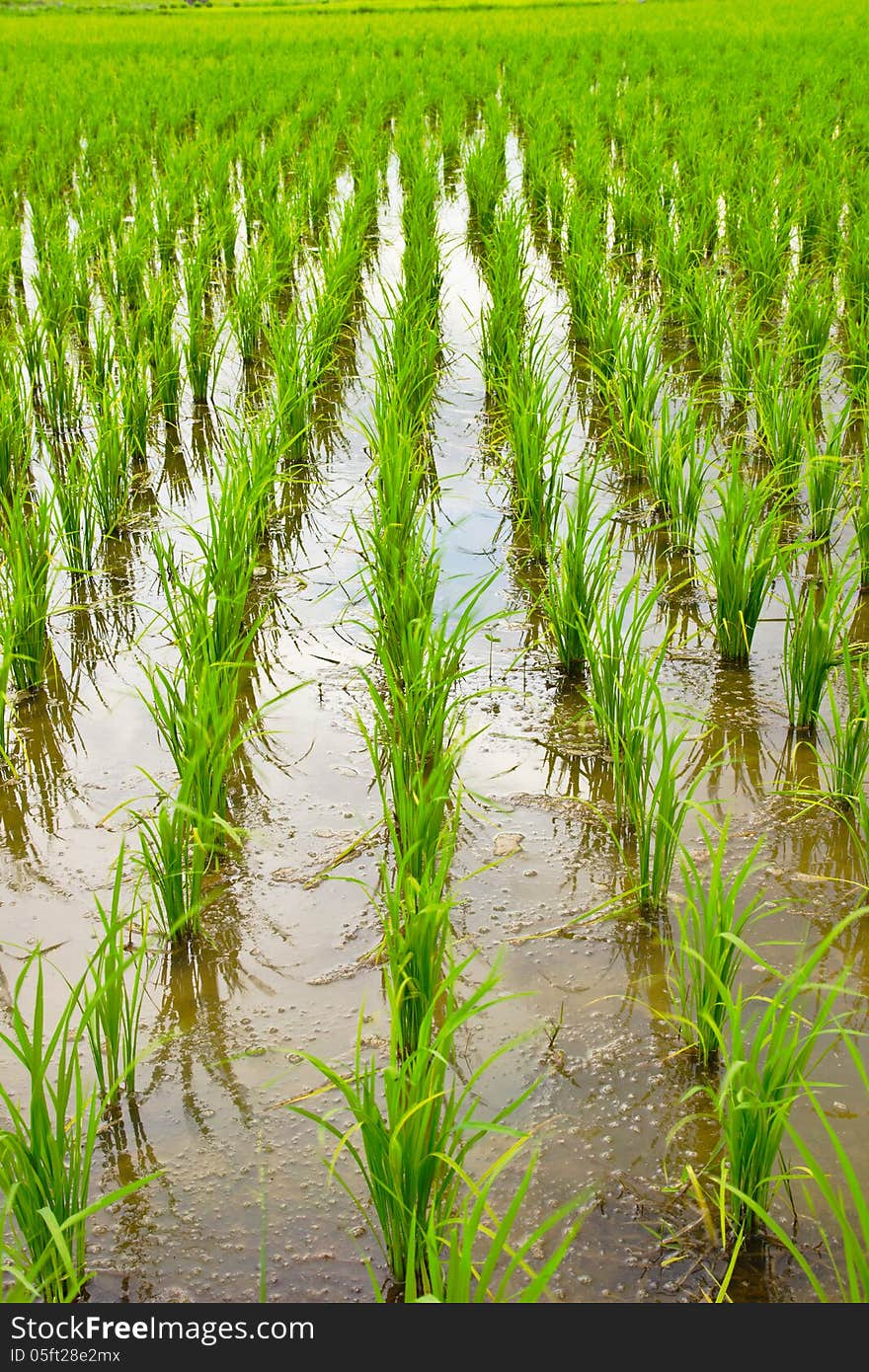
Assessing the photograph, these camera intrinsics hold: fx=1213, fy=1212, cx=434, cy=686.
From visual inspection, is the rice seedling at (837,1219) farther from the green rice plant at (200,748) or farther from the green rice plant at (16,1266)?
the green rice plant at (200,748)

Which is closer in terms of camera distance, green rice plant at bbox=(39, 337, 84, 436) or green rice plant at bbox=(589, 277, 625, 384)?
green rice plant at bbox=(589, 277, 625, 384)

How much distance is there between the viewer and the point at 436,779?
2.18 meters

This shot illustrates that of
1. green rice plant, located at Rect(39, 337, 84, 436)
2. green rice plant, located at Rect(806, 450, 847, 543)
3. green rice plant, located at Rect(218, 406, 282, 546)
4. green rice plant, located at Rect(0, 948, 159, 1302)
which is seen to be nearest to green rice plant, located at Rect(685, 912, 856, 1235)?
green rice plant, located at Rect(0, 948, 159, 1302)

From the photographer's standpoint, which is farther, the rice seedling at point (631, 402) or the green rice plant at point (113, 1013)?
the rice seedling at point (631, 402)

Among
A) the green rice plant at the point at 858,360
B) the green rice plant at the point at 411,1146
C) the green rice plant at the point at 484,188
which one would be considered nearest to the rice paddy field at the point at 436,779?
the green rice plant at the point at 411,1146

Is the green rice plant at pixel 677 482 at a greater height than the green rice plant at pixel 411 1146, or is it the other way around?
the green rice plant at pixel 677 482

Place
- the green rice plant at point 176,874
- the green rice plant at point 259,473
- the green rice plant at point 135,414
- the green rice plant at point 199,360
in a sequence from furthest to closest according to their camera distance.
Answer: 1. the green rice plant at point 199,360
2. the green rice plant at point 135,414
3. the green rice plant at point 259,473
4. the green rice plant at point 176,874

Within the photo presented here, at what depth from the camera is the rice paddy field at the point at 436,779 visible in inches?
65.1

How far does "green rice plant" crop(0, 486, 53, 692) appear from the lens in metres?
2.94

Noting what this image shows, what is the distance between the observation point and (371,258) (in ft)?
22.7

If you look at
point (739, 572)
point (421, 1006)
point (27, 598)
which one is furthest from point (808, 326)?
point (421, 1006)

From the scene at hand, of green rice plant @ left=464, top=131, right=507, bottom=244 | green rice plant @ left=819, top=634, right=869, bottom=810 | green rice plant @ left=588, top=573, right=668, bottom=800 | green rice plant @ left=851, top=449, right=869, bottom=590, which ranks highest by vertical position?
green rice plant @ left=464, top=131, right=507, bottom=244

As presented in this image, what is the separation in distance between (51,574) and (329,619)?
33.3 inches

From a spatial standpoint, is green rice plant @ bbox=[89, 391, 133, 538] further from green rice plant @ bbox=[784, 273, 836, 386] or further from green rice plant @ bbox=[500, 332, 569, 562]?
green rice plant @ bbox=[784, 273, 836, 386]
